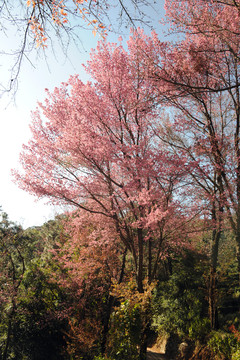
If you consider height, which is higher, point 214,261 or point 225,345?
point 214,261

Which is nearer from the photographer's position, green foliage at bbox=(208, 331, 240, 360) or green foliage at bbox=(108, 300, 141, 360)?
green foliage at bbox=(108, 300, 141, 360)

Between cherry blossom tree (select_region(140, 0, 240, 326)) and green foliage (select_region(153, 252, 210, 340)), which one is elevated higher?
cherry blossom tree (select_region(140, 0, 240, 326))

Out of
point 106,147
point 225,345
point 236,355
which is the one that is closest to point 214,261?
point 225,345

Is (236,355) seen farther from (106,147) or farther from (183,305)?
(106,147)

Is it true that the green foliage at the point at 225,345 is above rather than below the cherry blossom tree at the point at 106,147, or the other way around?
Answer: below

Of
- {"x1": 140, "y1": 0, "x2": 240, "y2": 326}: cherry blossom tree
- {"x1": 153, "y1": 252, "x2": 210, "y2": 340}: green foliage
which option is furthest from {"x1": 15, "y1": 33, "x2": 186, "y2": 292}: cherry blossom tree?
{"x1": 153, "y1": 252, "x2": 210, "y2": 340}: green foliage

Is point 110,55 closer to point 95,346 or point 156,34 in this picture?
point 156,34

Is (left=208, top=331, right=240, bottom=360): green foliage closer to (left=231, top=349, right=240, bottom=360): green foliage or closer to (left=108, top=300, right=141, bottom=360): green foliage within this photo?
(left=231, top=349, right=240, bottom=360): green foliage

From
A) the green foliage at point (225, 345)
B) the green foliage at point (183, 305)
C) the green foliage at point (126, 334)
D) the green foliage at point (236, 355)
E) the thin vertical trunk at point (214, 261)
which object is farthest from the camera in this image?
the green foliage at point (183, 305)


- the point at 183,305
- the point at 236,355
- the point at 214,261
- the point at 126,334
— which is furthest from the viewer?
the point at 183,305

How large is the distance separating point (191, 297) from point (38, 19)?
1109 cm

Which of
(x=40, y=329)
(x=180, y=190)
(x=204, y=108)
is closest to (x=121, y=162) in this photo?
(x=180, y=190)

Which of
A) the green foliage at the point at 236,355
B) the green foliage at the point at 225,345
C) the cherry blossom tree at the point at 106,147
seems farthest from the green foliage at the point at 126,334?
the green foliage at the point at 225,345

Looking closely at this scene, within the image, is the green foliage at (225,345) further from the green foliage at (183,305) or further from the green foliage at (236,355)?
the green foliage at (183,305)
